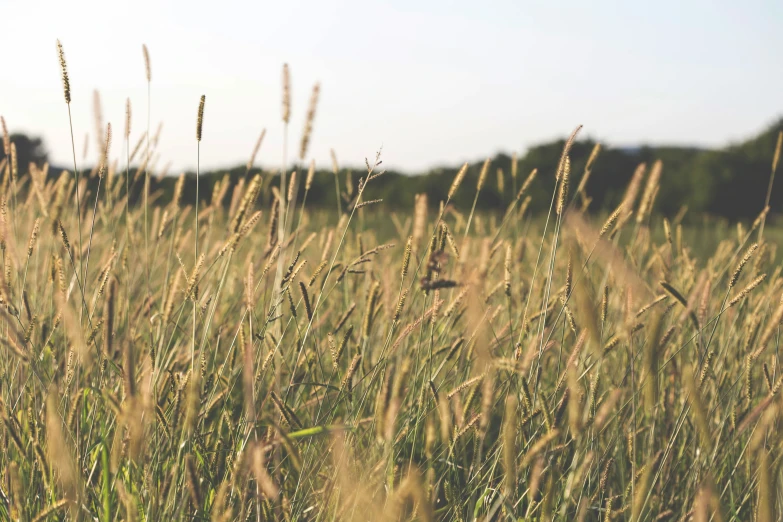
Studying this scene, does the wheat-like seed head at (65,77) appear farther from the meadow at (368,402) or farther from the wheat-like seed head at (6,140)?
the wheat-like seed head at (6,140)

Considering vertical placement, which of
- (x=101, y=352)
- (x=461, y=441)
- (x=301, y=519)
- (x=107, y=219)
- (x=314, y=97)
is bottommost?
(x=301, y=519)

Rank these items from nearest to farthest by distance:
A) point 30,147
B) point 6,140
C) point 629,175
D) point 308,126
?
point 308,126, point 6,140, point 629,175, point 30,147

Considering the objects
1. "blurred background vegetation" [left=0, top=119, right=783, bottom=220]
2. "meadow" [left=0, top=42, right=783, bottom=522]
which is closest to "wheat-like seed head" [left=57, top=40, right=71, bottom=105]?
"meadow" [left=0, top=42, right=783, bottom=522]

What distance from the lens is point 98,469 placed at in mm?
1536

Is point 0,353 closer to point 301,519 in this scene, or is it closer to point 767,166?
point 301,519

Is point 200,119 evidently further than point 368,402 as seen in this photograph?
No

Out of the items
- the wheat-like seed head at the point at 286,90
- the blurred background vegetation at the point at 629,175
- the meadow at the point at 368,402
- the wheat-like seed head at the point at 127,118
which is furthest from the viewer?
the blurred background vegetation at the point at 629,175

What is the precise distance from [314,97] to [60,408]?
74 centimetres

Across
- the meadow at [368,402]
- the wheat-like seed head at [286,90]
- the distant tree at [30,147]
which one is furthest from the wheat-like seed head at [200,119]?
the distant tree at [30,147]

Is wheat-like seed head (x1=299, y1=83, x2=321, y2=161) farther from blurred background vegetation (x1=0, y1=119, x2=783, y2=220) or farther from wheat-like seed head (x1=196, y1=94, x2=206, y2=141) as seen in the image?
blurred background vegetation (x1=0, y1=119, x2=783, y2=220)

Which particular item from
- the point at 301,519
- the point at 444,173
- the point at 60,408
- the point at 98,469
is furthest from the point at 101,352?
the point at 444,173

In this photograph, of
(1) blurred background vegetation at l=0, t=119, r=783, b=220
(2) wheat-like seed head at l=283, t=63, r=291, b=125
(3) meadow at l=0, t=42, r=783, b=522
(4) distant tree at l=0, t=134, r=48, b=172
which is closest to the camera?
(3) meadow at l=0, t=42, r=783, b=522

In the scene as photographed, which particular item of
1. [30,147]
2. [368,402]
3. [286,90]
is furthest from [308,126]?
[30,147]

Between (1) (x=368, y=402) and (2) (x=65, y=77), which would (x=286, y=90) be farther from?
(1) (x=368, y=402)
